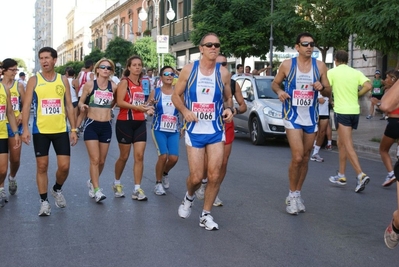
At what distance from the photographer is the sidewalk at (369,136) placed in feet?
49.4

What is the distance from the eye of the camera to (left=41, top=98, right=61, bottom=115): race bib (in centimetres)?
732

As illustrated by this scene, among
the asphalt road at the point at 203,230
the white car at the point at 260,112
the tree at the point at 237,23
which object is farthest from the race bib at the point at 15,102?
the tree at the point at 237,23

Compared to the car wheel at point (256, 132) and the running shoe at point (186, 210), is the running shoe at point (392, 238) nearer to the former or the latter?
the running shoe at point (186, 210)

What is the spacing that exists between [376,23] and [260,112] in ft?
11.5

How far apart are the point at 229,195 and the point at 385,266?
3.67 meters

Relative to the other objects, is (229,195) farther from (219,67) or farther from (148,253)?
(148,253)

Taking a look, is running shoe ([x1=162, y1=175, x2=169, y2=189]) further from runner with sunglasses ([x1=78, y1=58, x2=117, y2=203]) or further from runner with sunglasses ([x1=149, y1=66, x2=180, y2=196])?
runner with sunglasses ([x1=78, y1=58, x2=117, y2=203])

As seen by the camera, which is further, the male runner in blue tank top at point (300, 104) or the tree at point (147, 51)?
the tree at point (147, 51)

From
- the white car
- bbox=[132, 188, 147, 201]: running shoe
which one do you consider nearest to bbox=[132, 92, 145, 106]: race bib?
bbox=[132, 188, 147, 201]: running shoe

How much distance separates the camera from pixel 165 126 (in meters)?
8.73

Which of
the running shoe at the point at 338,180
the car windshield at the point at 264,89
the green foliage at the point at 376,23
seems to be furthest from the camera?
the car windshield at the point at 264,89

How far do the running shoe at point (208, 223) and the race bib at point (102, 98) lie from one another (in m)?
2.42

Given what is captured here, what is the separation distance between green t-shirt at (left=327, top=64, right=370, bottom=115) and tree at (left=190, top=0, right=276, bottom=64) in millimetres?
17350

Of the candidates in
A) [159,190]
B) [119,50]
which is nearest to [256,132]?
[159,190]
